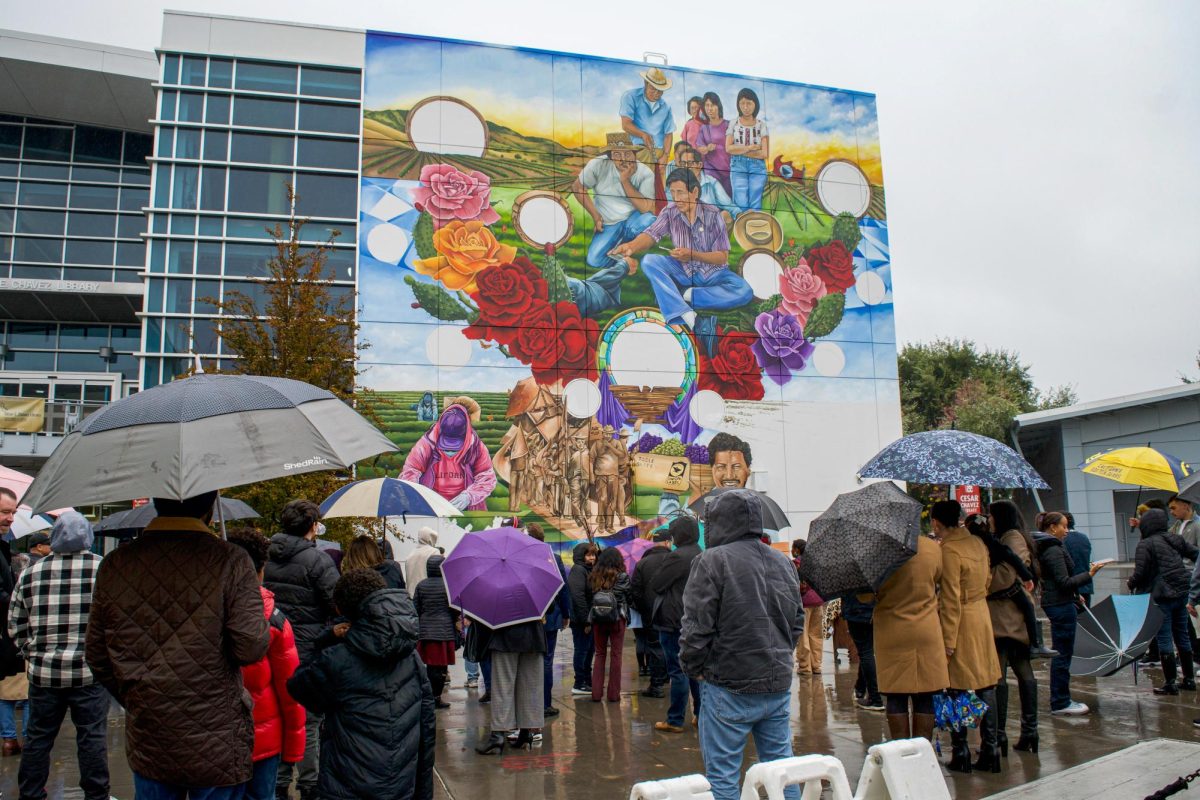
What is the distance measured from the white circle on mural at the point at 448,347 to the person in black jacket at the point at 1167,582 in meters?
18.8

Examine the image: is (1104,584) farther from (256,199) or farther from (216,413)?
(256,199)

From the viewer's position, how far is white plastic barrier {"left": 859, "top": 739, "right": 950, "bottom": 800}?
3855mm

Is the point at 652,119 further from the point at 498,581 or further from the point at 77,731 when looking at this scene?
the point at 77,731

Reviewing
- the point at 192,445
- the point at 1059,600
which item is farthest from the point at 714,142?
the point at 192,445

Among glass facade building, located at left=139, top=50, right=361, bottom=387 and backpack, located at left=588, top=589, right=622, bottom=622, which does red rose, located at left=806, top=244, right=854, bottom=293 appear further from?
backpack, located at left=588, top=589, right=622, bottom=622

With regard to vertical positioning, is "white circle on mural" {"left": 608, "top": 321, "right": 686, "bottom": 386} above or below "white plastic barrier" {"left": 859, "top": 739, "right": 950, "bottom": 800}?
above

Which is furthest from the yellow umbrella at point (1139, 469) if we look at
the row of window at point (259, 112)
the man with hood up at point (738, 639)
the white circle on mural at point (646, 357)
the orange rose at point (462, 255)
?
the row of window at point (259, 112)

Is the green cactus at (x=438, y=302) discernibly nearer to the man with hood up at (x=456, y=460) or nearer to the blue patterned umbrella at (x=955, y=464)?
the man with hood up at (x=456, y=460)

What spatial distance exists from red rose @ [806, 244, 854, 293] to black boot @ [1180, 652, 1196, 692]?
21.0 metres

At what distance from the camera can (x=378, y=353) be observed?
2481cm

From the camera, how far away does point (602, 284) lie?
88.8 feet

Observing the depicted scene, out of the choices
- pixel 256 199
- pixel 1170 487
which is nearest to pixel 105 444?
pixel 1170 487

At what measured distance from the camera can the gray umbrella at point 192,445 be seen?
3.45 meters

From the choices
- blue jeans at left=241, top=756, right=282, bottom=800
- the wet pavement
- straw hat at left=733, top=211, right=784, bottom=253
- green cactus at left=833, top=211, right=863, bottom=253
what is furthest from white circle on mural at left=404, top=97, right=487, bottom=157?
blue jeans at left=241, top=756, right=282, bottom=800
